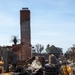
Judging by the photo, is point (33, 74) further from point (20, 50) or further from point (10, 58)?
point (20, 50)

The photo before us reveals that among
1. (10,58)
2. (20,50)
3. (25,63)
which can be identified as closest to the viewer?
(10,58)

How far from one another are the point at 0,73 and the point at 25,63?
14.4 ft

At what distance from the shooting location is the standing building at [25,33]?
29531 millimetres

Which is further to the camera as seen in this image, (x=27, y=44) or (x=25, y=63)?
(x=27, y=44)

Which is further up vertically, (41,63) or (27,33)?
(27,33)

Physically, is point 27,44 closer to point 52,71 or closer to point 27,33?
point 27,33

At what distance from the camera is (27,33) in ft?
98.7

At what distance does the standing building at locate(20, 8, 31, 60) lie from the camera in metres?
29.5

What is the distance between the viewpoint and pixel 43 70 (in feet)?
63.4

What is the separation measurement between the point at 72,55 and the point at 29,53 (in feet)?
23.8

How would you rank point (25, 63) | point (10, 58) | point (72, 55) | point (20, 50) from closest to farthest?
point (10, 58) → point (25, 63) → point (20, 50) → point (72, 55)

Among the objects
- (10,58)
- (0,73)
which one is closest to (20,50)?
(10,58)

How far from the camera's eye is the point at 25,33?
3002 centimetres

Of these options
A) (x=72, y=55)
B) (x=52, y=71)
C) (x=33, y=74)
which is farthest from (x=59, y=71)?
(x=72, y=55)
